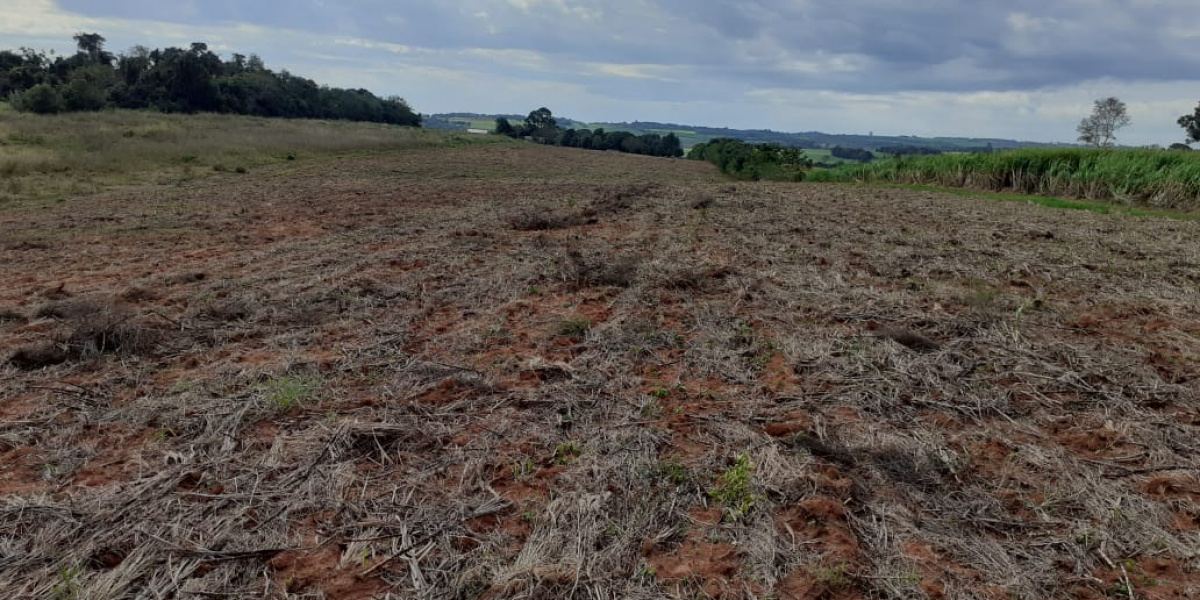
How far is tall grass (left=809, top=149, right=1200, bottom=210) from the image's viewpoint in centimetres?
1388

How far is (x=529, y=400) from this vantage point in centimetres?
378

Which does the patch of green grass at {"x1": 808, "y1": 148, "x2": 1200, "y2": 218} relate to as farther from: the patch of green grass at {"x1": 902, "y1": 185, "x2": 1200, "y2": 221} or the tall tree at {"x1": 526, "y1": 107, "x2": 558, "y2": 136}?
the tall tree at {"x1": 526, "y1": 107, "x2": 558, "y2": 136}

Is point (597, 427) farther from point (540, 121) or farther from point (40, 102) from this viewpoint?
point (540, 121)

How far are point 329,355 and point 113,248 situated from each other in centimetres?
598

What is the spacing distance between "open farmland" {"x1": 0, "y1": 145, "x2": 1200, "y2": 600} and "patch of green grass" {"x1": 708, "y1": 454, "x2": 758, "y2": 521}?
0.04 feet

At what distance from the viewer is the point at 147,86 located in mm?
44062

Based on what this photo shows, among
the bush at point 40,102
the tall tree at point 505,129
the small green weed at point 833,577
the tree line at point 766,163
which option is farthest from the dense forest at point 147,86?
the small green weed at point 833,577

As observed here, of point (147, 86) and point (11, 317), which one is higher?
point (147, 86)

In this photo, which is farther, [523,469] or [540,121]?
[540,121]

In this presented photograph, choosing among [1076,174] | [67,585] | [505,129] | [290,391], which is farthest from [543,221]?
[505,129]

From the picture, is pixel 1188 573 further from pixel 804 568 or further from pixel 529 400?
pixel 529 400

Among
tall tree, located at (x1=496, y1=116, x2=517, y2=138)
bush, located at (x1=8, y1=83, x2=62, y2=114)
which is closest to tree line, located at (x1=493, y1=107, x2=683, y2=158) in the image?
→ tall tree, located at (x1=496, y1=116, x2=517, y2=138)

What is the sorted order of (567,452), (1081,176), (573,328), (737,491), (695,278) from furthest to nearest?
1. (1081,176)
2. (695,278)
3. (573,328)
4. (567,452)
5. (737,491)

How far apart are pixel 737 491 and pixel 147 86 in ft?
179
